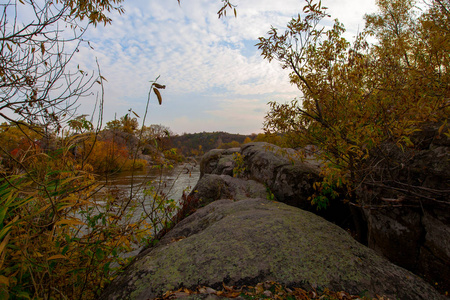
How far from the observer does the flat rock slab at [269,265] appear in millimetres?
2008

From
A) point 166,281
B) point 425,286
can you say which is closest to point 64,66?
point 166,281

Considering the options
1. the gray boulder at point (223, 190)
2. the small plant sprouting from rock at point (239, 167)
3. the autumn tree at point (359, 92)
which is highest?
the autumn tree at point (359, 92)

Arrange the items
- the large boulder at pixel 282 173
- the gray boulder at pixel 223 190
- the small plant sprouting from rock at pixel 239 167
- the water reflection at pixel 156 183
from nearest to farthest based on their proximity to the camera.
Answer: the water reflection at pixel 156 183, the large boulder at pixel 282 173, the gray boulder at pixel 223 190, the small plant sprouting from rock at pixel 239 167

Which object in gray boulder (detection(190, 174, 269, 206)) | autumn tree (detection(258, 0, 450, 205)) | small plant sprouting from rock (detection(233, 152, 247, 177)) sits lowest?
gray boulder (detection(190, 174, 269, 206))

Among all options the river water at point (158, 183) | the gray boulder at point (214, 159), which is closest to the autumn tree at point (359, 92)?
the river water at point (158, 183)

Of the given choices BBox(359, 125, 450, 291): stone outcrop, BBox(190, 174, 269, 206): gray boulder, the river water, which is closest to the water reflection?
the river water

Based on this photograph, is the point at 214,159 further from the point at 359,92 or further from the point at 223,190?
the point at 359,92

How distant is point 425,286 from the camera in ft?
7.45

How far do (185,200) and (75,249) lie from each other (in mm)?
3308

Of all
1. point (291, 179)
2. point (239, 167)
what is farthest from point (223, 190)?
point (291, 179)

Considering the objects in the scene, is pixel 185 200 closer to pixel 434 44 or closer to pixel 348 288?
pixel 348 288

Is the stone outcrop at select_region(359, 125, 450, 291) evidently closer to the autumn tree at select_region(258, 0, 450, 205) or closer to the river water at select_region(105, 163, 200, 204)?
the autumn tree at select_region(258, 0, 450, 205)

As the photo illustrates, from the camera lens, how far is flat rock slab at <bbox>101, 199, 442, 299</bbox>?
2.01m

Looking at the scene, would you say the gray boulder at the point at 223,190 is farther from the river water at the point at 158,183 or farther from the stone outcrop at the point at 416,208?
the stone outcrop at the point at 416,208
